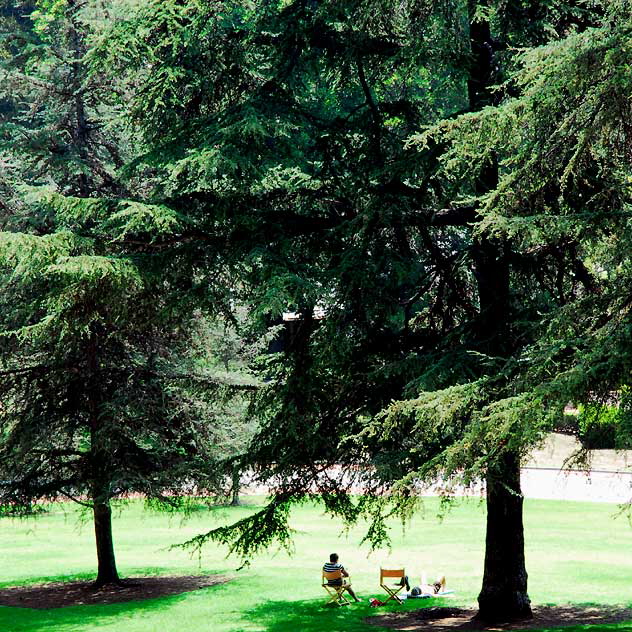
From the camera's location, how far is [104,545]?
18141 mm

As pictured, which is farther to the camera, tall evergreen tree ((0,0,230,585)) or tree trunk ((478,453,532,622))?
tall evergreen tree ((0,0,230,585))

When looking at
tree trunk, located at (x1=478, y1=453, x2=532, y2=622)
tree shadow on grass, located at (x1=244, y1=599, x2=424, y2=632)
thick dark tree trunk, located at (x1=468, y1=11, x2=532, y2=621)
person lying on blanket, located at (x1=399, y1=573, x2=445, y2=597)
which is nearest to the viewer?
thick dark tree trunk, located at (x1=468, y1=11, x2=532, y2=621)

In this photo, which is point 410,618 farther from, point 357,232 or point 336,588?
point 357,232

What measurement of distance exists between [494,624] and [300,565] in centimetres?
767

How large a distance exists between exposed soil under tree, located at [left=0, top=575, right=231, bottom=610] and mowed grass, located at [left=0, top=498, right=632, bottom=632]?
59cm

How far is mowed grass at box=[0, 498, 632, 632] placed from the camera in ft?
48.6

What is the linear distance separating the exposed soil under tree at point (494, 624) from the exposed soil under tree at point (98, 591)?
16.6 feet

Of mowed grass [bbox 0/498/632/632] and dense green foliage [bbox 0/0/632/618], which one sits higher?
dense green foliage [bbox 0/0/632/618]

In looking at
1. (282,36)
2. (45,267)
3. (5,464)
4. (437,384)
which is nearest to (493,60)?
(282,36)

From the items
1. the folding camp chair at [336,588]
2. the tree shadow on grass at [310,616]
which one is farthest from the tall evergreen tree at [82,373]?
the folding camp chair at [336,588]

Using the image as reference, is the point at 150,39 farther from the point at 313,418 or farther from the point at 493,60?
the point at 313,418

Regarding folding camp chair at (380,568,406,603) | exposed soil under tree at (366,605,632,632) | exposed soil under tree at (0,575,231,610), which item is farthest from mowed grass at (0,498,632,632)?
exposed soil under tree at (0,575,231,610)

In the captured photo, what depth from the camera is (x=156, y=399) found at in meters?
17.1

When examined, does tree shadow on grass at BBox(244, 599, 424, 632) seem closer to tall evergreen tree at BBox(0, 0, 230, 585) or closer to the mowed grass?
the mowed grass
